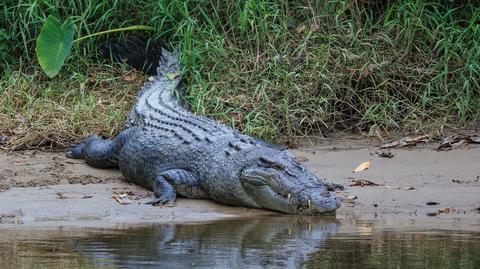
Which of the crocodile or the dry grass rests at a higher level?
the dry grass

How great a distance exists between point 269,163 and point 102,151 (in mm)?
1707

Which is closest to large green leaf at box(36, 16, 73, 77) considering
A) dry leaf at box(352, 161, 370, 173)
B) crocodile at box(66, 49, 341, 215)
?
crocodile at box(66, 49, 341, 215)

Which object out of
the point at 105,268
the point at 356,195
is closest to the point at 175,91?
the point at 356,195

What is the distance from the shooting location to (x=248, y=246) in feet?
18.3

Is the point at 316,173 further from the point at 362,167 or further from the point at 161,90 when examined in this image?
the point at 161,90

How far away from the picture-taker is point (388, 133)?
8.81 meters

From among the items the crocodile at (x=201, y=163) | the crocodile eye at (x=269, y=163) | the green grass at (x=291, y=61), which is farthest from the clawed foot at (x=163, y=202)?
the green grass at (x=291, y=61)

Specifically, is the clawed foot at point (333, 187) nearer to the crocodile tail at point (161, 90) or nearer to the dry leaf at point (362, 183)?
the dry leaf at point (362, 183)

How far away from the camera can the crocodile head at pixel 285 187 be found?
21.9 ft

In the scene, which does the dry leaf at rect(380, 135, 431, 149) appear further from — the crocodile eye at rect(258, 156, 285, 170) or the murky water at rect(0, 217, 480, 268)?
the murky water at rect(0, 217, 480, 268)

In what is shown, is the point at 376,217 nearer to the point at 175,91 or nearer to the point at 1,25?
the point at 175,91

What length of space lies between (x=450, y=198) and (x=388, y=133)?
6.47 feet

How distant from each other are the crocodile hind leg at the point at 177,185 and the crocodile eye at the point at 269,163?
1.78ft

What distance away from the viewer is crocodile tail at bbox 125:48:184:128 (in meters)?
8.64
